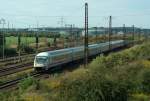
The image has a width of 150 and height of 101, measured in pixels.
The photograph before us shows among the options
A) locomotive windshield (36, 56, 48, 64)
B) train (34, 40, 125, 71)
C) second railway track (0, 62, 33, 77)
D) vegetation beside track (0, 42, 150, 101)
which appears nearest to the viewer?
vegetation beside track (0, 42, 150, 101)

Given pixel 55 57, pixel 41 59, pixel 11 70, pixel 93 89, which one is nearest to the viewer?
pixel 93 89

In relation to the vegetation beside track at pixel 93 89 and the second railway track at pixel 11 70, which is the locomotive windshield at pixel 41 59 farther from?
the vegetation beside track at pixel 93 89

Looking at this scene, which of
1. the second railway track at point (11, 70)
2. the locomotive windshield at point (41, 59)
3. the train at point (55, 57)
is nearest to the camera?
the second railway track at point (11, 70)

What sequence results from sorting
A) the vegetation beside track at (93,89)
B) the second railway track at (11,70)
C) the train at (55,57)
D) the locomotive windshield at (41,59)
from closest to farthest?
the vegetation beside track at (93,89)
the second railway track at (11,70)
the locomotive windshield at (41,59)
the train at (55,57)

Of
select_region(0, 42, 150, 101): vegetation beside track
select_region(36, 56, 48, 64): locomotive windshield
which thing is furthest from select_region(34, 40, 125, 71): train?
select_region(0, 42, 150, 101): vegetation beside track

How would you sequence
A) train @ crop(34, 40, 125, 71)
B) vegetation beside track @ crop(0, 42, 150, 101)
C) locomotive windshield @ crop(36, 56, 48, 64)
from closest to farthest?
1. vegetation beside track @ crop(0, 42, 150, 101)
2. locomotive windshield @ crop(36, 56, 48, 64)
3. train @ crop(34, 40, 125, 71)

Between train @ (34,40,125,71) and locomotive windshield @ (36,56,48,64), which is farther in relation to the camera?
train @ (34,40,125,71)

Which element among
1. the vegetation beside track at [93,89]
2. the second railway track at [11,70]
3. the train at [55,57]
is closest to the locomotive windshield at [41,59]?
the train at [55,57]

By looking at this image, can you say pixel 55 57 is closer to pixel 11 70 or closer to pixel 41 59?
pixel 41 59

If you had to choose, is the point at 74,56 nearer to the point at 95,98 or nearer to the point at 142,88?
the point at 142,88

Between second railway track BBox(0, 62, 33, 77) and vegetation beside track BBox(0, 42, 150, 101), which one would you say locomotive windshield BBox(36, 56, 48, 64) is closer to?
second railway track BBox(0, 62, 33, 77)

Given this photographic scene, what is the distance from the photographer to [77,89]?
1936 centimetres

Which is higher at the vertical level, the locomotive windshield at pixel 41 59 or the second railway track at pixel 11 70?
the locomotive windshield at pixel 41 59

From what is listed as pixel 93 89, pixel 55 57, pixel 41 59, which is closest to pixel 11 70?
pixel 41 59
